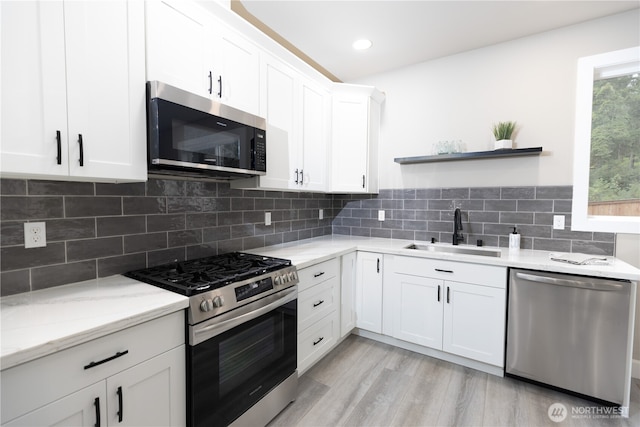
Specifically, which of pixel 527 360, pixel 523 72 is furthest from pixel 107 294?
pixel 523 72

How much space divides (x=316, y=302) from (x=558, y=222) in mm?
2107

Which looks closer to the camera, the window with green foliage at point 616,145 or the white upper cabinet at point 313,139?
the window with green foliage at point 616,145

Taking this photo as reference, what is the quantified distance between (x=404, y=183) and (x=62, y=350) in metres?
2.92

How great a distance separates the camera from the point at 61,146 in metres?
1.13

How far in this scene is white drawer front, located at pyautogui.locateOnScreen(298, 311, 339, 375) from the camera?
2094mm

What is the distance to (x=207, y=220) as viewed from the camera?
83.0 inches

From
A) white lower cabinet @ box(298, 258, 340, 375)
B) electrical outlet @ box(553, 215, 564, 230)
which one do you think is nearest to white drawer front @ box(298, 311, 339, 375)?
white lower cabinet @ box(298, 258, 340, 375)

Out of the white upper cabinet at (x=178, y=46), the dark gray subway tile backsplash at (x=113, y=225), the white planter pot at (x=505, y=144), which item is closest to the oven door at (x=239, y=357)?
the dark gray subway tile backsplash at (x=113, y=225)

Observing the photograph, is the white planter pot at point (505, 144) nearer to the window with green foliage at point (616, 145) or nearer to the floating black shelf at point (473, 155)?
the floating black shelf at point (473, 155)

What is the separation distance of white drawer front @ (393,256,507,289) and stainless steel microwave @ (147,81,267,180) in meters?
1.45

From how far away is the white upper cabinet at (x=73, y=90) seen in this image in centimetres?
102

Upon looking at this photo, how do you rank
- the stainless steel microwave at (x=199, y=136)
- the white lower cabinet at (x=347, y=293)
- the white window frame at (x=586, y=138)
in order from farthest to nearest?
1. the white lower cabinet at (x=347, y=293)
2. the white window frame at (x=586, y=138)
3. the stainless steel microwave at (x=199, y=136)

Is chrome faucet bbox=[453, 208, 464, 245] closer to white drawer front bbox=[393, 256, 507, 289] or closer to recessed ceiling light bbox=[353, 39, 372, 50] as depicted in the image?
white drawer front bbox=[393, 256, 507, 289]

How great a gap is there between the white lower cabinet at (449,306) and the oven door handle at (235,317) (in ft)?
3.86
